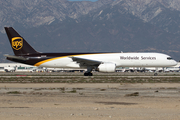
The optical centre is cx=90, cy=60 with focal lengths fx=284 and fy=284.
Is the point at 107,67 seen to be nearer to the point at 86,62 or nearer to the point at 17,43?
the point at 86,62

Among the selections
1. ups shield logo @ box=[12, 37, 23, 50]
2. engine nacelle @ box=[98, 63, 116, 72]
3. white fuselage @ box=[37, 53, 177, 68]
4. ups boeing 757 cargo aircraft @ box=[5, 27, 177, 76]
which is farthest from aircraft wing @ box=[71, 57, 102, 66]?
ups shield logo @ box=[12, 37, 23, 50]

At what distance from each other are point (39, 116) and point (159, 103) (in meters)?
6.83

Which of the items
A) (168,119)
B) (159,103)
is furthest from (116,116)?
(159,103)

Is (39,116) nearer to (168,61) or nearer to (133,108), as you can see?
(133,108)

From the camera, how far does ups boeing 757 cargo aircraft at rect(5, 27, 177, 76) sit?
4366 centimetres

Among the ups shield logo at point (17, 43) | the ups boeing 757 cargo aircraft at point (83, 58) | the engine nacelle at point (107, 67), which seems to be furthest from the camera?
the ups shield logo at point (17, 43)

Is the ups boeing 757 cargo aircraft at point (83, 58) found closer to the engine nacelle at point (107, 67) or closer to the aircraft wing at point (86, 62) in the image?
the aircraft wing at point (86, 62)

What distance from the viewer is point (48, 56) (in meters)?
45.0

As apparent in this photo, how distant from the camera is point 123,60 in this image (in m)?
43.7

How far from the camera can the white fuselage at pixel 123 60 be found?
1722 inches

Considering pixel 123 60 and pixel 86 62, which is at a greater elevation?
pixel 123 60

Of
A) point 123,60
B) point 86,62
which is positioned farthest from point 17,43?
point 123,60

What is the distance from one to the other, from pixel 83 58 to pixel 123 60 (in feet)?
20.2

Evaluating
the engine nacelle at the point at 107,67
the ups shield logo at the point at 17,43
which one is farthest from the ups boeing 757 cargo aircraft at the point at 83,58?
the engine nacelle at the point at 107,67
